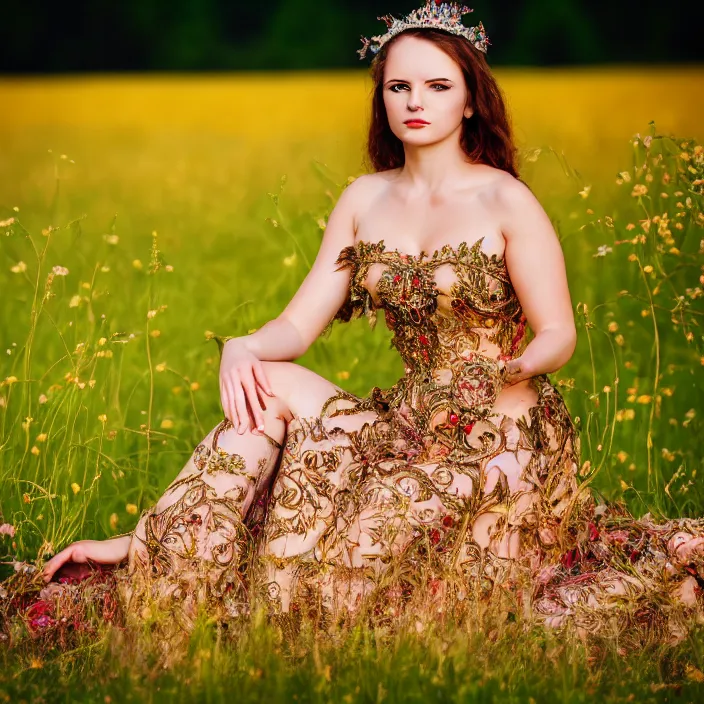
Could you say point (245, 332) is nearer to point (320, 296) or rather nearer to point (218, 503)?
point (320, 296)

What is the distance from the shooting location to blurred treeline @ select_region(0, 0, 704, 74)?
40.8 feet

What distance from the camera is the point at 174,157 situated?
10.8 m

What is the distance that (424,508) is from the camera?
2.98 metres

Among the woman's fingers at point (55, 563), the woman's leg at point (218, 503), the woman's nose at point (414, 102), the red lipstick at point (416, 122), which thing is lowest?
the woman's fingers at point (55, 563)

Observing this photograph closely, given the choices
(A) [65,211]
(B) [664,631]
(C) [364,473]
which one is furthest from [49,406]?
(A) [65,211]

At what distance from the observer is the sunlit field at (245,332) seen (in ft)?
9.01

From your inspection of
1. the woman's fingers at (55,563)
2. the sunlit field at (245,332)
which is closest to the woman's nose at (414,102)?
Answer: the sunlit field at (245,332)

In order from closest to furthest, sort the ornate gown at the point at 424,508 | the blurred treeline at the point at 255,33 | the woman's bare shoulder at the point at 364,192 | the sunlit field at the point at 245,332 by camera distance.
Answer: the sunlit field at the point at 245,332 < the ornate gown at the point at 424,508 < the woman's bare shoulder at the point at 364,192 < the blurred treeline at the point at 255,33

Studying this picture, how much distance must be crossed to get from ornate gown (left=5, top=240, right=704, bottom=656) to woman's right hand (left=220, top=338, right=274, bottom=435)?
0.20 feet

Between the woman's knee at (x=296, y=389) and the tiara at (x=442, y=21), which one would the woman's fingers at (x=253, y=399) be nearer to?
the woman's knee at (x=296, y=389)

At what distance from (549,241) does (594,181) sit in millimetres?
5156

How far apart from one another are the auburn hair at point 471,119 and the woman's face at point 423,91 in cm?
2

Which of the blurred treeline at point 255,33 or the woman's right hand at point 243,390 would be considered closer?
the woman's right hand at point 243,390

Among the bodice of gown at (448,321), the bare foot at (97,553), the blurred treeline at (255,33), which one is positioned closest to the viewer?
the bodice of gown at (448,321)
